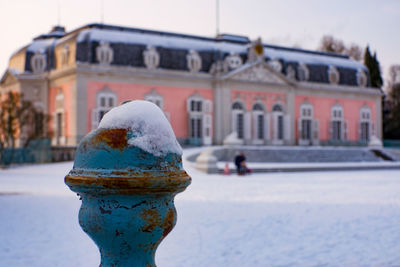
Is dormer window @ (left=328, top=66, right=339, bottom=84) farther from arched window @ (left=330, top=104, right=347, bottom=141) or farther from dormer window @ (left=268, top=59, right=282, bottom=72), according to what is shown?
dormer window @ (left=268, top=59, right=282, bottom=72)

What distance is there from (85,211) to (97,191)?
17 centimetres

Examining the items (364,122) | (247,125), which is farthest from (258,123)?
(364,122)

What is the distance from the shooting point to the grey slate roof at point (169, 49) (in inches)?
955

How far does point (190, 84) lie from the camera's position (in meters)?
26.4

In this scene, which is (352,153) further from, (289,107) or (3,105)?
(3,105)

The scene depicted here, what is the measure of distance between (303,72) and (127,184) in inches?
1163

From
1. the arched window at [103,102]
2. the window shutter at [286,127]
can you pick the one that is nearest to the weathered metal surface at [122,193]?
the arched window at [103,102]

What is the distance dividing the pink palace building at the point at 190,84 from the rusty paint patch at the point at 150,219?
73.4ft

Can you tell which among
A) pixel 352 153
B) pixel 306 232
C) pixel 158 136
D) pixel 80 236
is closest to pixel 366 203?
pixel 306 232

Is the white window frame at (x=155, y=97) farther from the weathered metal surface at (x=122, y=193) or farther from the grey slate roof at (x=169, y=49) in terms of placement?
the weathered metal surface at (x=122, y=193)

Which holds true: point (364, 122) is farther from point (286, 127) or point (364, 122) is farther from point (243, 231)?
point (243, 231)

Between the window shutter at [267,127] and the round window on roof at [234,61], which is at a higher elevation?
the round window on roof at [234,61]

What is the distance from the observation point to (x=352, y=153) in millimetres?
26125

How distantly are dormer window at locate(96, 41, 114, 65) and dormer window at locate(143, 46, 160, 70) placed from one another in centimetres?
193
